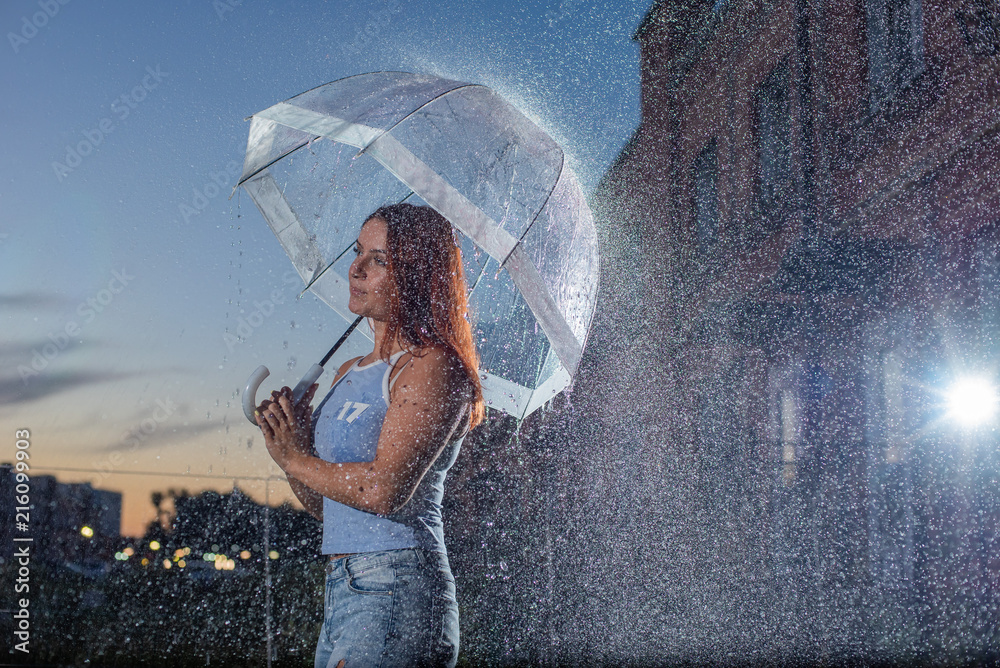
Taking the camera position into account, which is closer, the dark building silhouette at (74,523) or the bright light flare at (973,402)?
the bright light flare at (973,402)

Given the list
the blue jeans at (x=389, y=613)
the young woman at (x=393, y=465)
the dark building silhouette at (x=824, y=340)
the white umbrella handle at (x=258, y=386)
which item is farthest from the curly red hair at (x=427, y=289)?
the dark building silhouette at (x=824, y=340)

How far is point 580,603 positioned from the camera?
971 centimetres

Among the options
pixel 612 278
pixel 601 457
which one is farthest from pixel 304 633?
pixel 612 278

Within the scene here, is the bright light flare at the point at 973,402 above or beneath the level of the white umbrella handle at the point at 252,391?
above

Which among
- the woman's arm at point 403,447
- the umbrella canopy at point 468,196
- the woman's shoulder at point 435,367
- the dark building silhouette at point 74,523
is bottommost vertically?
the dark building silhouette at point 74,523

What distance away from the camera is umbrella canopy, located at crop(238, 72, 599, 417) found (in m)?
1.93

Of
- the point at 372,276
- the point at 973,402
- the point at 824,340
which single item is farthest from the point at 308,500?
the point at 824,340

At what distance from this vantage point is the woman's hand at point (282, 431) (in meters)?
1.56

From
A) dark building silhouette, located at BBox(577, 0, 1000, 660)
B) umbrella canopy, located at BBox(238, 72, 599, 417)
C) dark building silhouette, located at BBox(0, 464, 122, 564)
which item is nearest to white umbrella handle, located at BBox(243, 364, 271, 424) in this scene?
umbrella canopy, located at BBox(238, 72, 599, 417)

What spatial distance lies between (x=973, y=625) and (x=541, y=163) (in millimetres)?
5674

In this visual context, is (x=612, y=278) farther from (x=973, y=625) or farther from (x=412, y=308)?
(x=412, y=308)

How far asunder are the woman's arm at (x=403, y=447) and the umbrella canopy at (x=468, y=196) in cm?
46

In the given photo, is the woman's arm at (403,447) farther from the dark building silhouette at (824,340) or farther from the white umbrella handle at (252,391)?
the dark building silhouette at (824,340)

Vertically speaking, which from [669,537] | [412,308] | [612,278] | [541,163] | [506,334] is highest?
[612,278]
